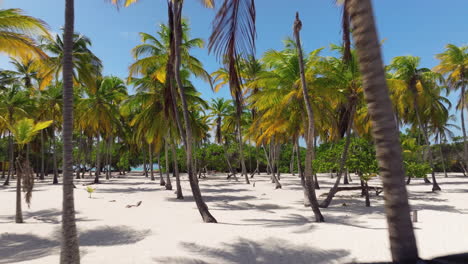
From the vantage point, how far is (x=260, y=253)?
6246 millimetres

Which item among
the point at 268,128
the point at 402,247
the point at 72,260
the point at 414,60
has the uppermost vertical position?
the point at 414,60

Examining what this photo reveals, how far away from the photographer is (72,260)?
4395 millimetres

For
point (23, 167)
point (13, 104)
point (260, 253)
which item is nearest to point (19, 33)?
point (23, 167)

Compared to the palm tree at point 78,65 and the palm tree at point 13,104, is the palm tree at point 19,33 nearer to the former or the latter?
the palm tree at point 78,65

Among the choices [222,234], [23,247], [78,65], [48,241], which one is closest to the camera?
[23,247]

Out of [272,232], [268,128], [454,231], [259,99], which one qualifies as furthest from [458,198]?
[272,232]

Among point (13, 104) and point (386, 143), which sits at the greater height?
point (13, 104)

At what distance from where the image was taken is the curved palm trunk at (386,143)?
232 cm

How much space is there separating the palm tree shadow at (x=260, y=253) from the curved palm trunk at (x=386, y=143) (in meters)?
3.82

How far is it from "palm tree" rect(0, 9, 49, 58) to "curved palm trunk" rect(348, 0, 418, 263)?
9.18 m

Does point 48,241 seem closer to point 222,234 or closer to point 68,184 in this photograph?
point 68,184

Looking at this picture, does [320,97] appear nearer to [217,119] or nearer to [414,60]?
[414,60]

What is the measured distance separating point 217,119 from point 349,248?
26.3m

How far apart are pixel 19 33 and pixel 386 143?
1057cm
